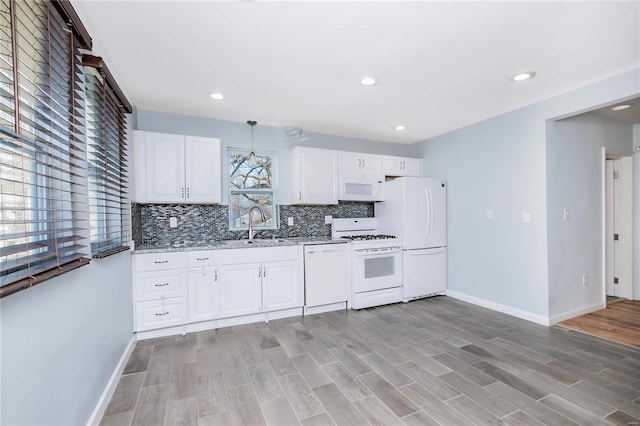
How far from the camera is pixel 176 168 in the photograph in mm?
3256

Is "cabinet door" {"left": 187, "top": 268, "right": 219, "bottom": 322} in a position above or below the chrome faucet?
below

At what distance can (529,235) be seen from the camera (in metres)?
3.34

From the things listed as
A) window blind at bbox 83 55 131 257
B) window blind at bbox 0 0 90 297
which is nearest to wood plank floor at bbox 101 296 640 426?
window blind at bbox 83 55 131 257

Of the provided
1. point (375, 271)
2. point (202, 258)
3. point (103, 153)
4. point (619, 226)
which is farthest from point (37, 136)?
point (619, 226)

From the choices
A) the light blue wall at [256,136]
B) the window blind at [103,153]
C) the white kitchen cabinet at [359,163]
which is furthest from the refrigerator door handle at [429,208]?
the window blind at [103,153]

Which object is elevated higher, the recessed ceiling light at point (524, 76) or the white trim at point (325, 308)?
the recessed ceiling light at point (524, 76)

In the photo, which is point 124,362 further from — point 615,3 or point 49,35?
point 615,3

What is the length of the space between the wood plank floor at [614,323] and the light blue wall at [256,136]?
3399 millimetres

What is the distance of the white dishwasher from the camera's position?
140 inches

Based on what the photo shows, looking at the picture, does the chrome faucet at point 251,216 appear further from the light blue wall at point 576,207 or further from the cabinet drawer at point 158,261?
the light blue wall at point 576,207

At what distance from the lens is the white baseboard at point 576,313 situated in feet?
10.5

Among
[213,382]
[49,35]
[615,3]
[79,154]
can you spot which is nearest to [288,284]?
[213,382]

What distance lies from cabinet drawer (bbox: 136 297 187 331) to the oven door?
2.04 meters

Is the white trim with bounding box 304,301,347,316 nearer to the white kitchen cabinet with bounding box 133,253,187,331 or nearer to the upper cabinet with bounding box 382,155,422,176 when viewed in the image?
the white kitchen cabinet with bounding box 133,253,187,331
